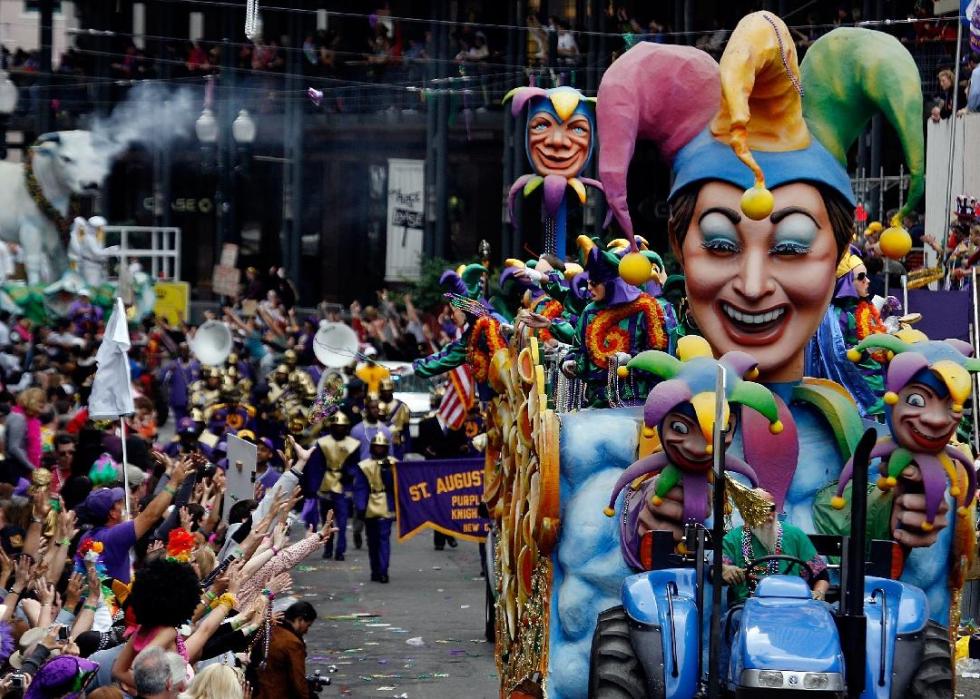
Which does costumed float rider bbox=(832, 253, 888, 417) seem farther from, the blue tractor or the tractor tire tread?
the tractor tire tread

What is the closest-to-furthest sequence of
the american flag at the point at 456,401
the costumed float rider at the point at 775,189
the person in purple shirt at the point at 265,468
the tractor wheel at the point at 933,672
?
the tractor wheel at the point at 933,672, the costumed float rider at the point at 775,189, the person in purple shirt at the point at 265,468, the american flag at the point at 456,401

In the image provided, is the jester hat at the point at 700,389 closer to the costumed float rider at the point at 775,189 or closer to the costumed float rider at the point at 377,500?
the costumed float rider at the point at 775,189

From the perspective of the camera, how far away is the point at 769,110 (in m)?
10.4

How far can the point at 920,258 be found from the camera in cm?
2253

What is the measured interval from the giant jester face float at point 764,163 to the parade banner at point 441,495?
7.23 meters

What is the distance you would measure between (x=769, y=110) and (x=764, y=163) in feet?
0.98

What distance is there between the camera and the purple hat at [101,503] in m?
10.9

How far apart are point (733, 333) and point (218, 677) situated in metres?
4.03

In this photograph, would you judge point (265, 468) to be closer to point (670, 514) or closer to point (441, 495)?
point (441, 495)

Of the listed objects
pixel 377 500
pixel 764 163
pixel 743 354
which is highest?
pixel 764 163

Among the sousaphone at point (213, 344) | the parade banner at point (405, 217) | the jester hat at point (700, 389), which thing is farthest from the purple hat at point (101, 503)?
the parade banner at point (405, 217)

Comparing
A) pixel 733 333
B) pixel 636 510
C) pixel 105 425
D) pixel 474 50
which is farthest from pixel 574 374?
pixel 474 50

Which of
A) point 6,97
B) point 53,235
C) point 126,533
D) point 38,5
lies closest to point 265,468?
point 126,533

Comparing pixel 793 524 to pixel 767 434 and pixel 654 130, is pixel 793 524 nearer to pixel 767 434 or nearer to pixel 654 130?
pixel 767 434
